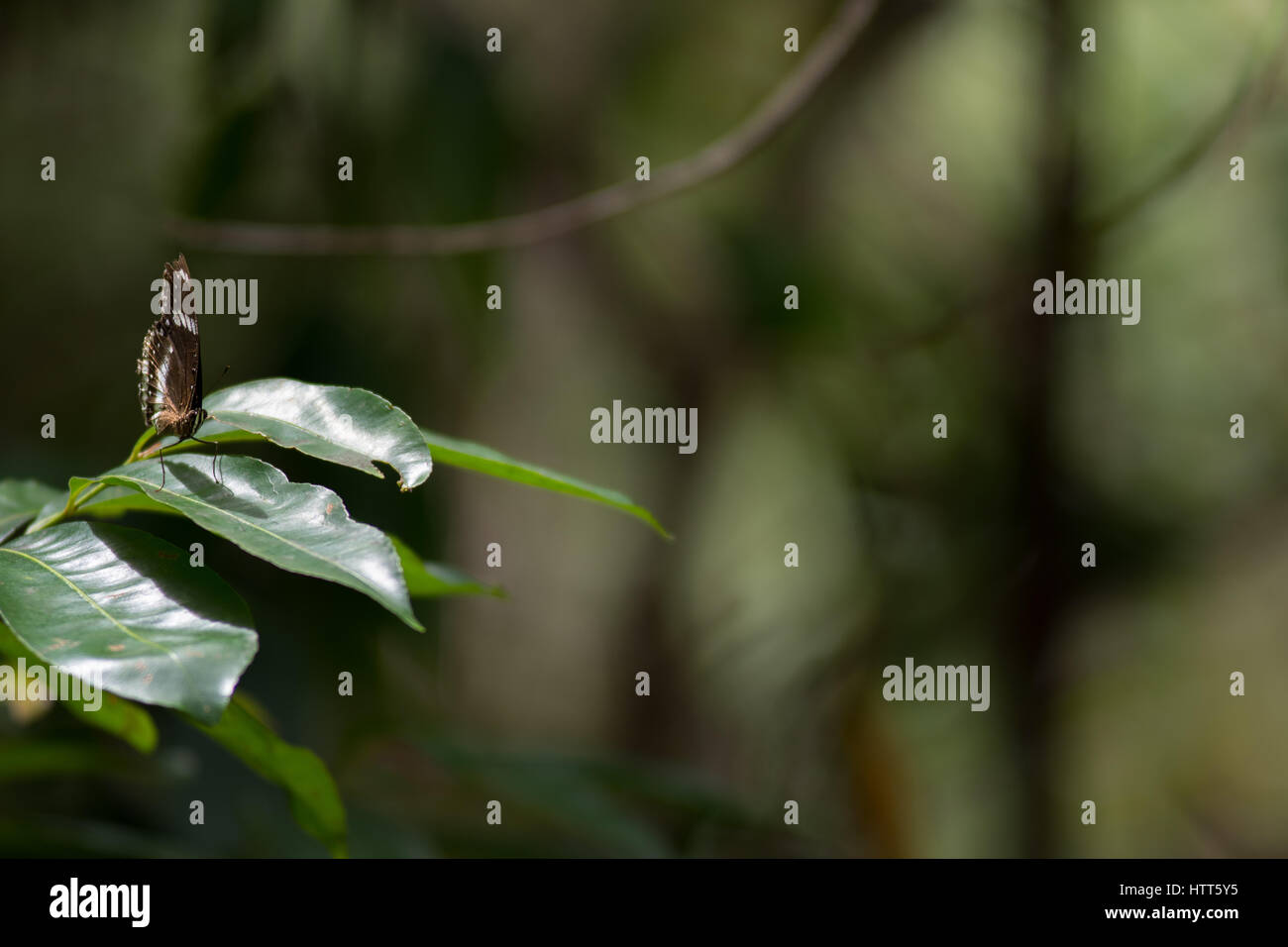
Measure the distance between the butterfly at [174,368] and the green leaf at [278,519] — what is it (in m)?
0.04

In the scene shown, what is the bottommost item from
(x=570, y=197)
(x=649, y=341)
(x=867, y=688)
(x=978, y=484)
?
(x=867, y=688)

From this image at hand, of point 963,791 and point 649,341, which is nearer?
point 649,341

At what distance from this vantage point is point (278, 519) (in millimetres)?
677

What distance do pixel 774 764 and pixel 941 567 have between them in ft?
1.94

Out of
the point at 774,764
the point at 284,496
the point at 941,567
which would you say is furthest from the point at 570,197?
the point at 284,496

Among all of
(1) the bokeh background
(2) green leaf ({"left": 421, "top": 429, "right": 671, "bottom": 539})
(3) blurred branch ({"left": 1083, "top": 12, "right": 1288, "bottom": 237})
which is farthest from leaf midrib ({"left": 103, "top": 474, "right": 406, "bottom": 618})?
(3) blurred branch ({"left": 1083, "top": 12, "right": 1288, "bottom": 237})

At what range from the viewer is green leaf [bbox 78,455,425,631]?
61 centimetres

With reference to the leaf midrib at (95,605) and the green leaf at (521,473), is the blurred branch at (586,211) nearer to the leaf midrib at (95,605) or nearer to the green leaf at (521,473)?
the green leaf at (521,473)

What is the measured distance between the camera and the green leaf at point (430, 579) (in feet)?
2.91

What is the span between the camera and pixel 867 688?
2.61 metres

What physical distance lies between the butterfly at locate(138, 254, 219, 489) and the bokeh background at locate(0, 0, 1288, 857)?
1017 millimetres

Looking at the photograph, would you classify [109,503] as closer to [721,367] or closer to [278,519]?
[278,519]

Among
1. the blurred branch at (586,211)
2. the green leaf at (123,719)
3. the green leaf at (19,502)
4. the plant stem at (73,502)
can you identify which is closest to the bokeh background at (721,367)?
the blurred branch at (586,211)
